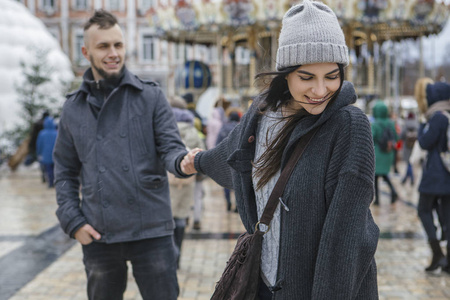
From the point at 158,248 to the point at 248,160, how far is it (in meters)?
1.05

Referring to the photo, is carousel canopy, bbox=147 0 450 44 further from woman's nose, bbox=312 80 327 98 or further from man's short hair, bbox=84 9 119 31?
woman's nose, bbox=312 80 327 98

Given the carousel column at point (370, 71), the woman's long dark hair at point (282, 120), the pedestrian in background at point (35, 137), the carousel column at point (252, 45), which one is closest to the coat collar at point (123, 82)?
the woman's long dark hair at point (282, 120)

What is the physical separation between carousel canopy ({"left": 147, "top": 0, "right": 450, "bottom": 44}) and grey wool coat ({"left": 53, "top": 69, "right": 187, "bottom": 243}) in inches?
511

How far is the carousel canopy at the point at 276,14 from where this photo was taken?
15664 millimetres

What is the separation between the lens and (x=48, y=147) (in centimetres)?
1341

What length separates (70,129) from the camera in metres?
2.94

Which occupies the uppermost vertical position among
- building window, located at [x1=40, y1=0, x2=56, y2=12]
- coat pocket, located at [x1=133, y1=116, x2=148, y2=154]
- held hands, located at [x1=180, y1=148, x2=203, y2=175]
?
building window, located at [x1=40, y1=0, x2=56, y2=12]

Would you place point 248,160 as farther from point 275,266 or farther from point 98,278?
point 98,278

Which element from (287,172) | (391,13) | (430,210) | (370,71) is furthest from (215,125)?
(287,172)

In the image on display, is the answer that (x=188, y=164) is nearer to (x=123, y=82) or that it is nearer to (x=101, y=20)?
(x=123, y=82)

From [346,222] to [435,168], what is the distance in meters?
4.03

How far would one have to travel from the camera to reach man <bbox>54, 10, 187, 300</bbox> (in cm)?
283

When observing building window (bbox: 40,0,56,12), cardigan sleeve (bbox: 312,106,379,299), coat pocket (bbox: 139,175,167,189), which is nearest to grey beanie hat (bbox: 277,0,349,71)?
cardigan sleeve (bbox: 312,106,379,299)

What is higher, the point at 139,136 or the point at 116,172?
the point at 139,136
